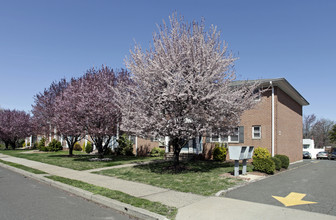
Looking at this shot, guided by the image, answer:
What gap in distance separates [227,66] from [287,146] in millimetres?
11750

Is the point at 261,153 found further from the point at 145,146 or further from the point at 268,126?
the point at 145,146

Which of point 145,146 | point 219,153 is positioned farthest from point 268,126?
point 145,146

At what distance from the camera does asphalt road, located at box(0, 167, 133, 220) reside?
6.07 metres

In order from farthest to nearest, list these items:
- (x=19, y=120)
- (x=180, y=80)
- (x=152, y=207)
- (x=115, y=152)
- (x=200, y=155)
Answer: (x=19, y=120) < (x=115, y=152) < (x=200, y=155) < (x=180, y=80) < (x=152, y=207)

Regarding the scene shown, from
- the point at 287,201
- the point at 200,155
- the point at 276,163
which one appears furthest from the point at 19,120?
the point at 287,201

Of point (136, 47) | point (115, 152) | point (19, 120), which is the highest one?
point (136, 47)

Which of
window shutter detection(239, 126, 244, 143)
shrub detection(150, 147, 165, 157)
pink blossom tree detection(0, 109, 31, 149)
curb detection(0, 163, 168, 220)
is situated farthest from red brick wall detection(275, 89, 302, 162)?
pink blossom tree detection(0, 109, 31, 149)

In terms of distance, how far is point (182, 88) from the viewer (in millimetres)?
11602

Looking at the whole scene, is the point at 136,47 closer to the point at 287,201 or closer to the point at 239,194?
the point at 239,194

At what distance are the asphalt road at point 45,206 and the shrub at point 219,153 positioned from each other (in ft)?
41.7

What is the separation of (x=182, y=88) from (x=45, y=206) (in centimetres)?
717

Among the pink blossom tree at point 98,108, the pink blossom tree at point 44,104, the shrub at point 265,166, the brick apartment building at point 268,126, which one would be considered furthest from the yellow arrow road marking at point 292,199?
the pink blossom tree at point 44,104

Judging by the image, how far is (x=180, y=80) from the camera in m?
11.6

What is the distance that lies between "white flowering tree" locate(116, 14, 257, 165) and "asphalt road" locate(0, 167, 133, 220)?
485cm
